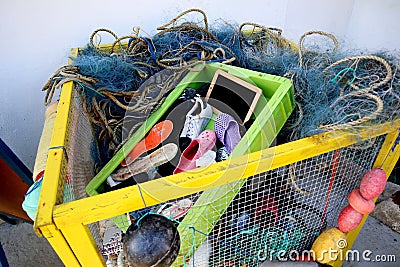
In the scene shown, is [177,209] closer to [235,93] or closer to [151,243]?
[151,243]

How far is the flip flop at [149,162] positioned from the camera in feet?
3.72

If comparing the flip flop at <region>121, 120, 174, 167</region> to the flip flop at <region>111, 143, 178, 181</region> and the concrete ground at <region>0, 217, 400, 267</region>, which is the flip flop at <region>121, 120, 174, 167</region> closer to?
the flip flop at <region>111, 143, 178, 181</region>

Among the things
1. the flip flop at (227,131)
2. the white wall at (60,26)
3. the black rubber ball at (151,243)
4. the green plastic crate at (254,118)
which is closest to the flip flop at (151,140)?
the green plastic crate at (254,118)

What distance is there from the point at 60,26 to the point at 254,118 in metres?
0.96

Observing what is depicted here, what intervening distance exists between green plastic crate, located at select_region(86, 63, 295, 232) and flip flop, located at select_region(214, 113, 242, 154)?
0.07 meters

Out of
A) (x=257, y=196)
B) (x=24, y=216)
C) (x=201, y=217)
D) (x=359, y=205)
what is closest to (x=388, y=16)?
(x=359, y=205)

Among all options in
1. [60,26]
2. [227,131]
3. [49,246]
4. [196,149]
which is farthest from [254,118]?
[49,246]

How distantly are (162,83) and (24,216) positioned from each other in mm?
864

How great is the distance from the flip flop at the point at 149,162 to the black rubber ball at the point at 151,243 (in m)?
0.35

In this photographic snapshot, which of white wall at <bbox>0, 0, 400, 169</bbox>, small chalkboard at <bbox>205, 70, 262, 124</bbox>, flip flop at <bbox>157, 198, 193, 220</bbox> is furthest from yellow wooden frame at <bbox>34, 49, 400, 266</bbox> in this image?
white wall at <bbox>0, 0, 400, 169</bbox>

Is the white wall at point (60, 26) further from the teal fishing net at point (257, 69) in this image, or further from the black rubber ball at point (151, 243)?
the black rubber ball at point (151, 243)

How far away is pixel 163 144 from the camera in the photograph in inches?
46.3

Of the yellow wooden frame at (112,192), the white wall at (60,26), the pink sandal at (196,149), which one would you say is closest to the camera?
the yellow wooden frame at (112,192)

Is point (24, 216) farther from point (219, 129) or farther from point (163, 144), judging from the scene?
point (219, 129)
